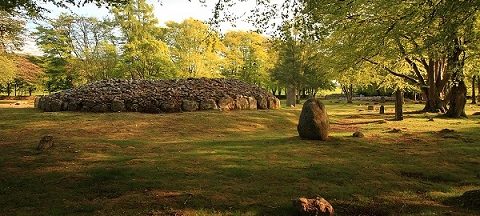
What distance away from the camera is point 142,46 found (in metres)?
51.2

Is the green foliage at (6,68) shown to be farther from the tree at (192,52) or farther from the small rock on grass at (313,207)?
the small rock on grass at (313,207)

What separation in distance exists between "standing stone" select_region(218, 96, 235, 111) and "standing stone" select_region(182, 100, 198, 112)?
1.83 meters

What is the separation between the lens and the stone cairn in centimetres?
2544

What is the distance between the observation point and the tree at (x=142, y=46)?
168 feet

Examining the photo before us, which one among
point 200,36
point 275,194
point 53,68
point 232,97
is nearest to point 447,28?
point 275,194

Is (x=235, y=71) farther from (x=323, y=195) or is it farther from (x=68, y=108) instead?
(x=323, y=195)

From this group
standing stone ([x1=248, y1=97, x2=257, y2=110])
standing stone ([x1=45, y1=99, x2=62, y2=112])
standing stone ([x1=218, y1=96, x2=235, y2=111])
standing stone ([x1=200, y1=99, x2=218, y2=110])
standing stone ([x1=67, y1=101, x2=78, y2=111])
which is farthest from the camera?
standing stone ([x1=248, y1=97, x2=257, y2=110])

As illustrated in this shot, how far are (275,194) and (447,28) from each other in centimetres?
798

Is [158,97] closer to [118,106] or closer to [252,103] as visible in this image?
[118,106]

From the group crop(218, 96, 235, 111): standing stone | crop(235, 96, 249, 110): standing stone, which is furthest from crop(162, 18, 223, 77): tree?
crop(218, 96, 235, 111): standing stone

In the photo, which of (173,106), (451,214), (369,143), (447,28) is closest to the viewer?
(451,214)

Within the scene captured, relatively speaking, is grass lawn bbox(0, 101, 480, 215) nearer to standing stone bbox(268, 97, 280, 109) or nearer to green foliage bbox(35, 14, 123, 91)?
standing stone bbox(268, 97, 280, 109)

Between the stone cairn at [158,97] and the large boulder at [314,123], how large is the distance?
10.4 m

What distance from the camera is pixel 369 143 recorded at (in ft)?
54.6
